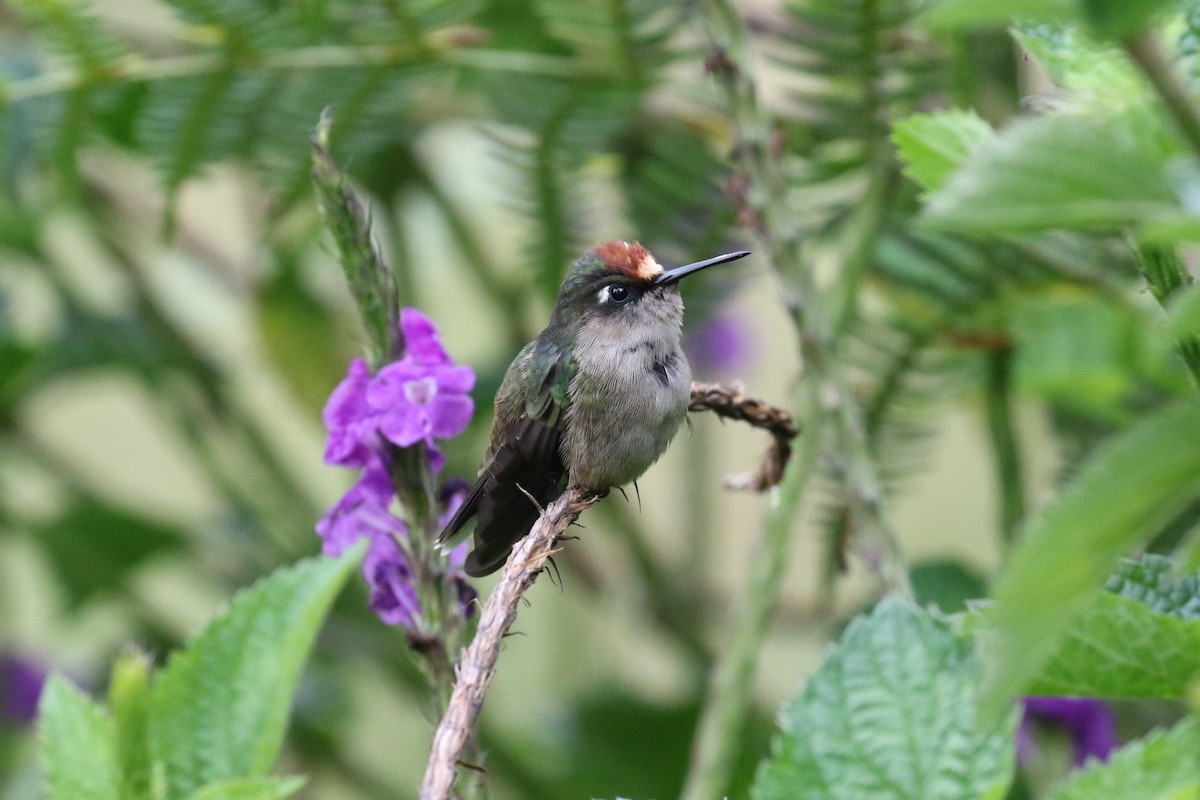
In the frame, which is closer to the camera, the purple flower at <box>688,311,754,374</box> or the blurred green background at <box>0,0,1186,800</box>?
the blurred green background at <box>0,0,1186,800</box>

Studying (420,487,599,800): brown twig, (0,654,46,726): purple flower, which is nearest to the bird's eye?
(420,487,599,800): brown twig

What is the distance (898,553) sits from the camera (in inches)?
39.8

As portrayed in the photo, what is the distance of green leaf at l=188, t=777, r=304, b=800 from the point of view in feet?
2.53

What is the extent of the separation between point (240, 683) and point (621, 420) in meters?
0.35

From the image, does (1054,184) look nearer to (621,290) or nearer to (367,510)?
(367,510)

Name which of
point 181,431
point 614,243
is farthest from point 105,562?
point 614,243

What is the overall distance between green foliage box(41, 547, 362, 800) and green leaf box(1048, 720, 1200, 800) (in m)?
0.47

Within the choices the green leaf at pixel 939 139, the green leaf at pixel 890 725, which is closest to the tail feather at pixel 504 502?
the green leaf at pixel 890 725

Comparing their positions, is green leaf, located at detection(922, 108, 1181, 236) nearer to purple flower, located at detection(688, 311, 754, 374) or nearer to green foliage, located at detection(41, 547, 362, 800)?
green foliage, located at detection(41, 547, 362, 800)

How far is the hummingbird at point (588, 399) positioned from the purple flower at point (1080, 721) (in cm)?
44

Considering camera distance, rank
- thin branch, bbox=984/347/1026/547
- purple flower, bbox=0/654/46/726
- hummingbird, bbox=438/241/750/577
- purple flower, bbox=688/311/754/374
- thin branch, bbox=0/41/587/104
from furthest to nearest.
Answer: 1. purple flower, bbox=688/311/754/374
2. purple flower, bbox=0/654/46/726
3. thin branch, bbox=0/41/587/104
4. thin branch, bbox=984/347/1026/547
5. hummingbird, bbox=438/241/750/577

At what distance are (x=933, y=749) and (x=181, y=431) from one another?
2.15 metres

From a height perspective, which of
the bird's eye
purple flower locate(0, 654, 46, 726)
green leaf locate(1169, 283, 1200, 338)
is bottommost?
green leaf locate(1169, 283, 1200, 338)

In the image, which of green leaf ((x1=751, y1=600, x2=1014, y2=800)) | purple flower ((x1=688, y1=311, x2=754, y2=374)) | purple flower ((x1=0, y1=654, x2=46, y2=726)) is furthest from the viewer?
purple flower ((x1=688, y1=311, x2=754, y2=374))
